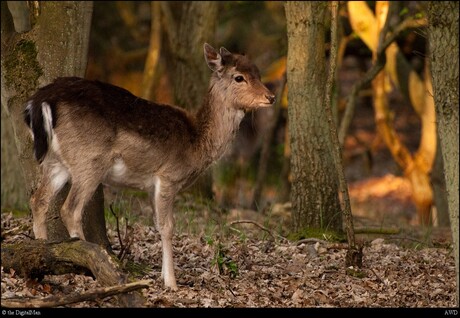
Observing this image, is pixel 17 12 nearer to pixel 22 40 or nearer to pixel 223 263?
pixel 22 40

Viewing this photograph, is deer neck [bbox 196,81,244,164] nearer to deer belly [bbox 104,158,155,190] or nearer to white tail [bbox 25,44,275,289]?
white tail [bbox 25,44,275,289]

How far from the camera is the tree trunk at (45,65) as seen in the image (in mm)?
8961

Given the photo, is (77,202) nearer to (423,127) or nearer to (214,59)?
(214,59)

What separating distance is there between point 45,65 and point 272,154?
1096cm

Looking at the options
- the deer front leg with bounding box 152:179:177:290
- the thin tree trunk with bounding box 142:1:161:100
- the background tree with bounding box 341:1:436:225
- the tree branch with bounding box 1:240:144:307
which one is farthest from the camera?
the background tree with bounding box 341:1:436:225

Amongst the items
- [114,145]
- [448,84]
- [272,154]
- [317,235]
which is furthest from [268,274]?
[272,154]

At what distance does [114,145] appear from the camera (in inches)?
328

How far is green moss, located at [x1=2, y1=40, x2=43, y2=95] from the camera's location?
29.4 feet

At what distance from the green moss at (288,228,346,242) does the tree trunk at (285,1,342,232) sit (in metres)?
0.06

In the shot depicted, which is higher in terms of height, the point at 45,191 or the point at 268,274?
the point at 45,191

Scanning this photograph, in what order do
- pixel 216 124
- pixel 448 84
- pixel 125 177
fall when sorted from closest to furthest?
pixel 448 84 < pixel 125 177 < pixel 216 124

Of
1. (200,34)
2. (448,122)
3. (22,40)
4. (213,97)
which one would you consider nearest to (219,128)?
(213,97)

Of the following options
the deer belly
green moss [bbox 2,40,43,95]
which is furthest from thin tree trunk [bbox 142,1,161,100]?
the deer belly

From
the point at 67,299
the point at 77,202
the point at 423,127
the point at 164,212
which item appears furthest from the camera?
the point at 423,127
